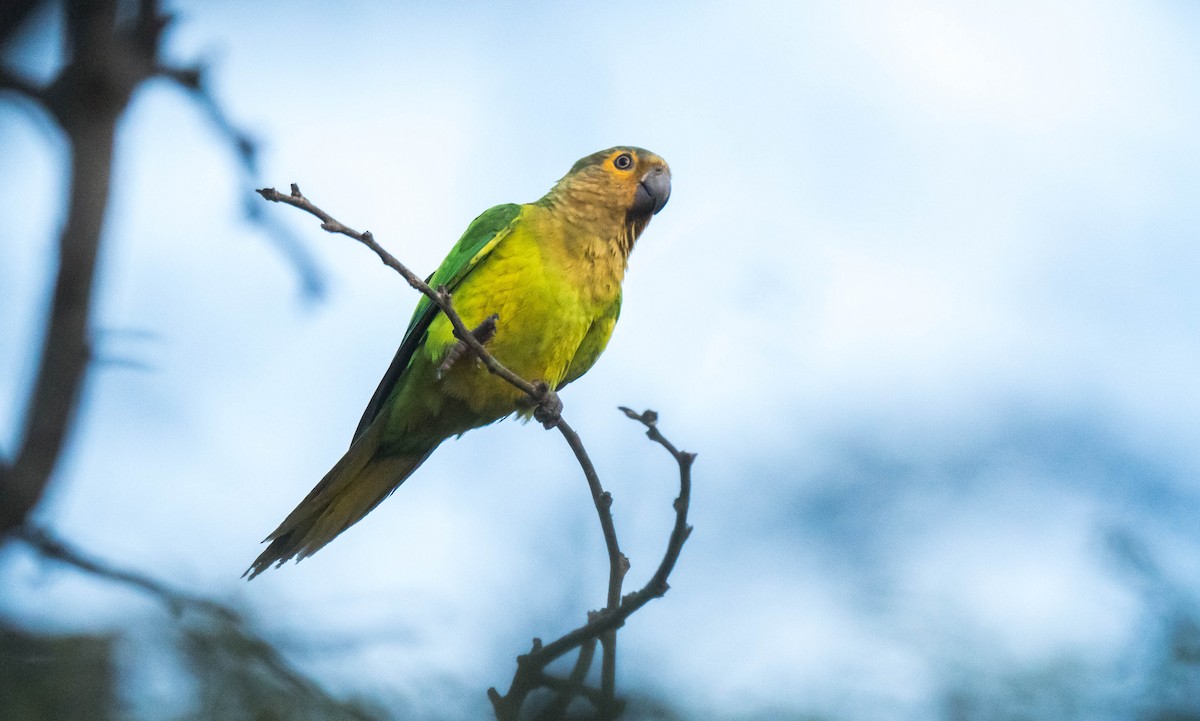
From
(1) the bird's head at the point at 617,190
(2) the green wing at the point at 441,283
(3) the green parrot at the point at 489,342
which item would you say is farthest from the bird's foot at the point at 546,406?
(1) the bird's head at the point at 617,190

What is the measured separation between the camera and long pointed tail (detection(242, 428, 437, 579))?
15.8ft

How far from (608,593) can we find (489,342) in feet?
6.07

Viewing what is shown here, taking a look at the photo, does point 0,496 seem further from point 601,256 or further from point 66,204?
point 601,256

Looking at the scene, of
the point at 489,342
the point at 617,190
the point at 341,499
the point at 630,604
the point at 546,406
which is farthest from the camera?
the point at 617,190

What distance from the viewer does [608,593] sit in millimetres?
3281

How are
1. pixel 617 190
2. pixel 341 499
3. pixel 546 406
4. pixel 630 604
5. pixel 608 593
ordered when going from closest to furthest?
pixel 630 604 < pixel 608 593 < pixel 546 406 < pixel 341 499 < pixel 617 190

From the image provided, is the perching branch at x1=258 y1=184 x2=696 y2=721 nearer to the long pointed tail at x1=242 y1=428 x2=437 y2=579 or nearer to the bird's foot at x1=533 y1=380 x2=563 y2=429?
the bird's foot at x1=533 y1=380 x2=563 y2=429

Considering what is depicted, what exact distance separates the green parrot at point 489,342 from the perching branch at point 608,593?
2.78 feet

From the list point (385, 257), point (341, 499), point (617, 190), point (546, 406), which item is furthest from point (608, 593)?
point (617, 190)

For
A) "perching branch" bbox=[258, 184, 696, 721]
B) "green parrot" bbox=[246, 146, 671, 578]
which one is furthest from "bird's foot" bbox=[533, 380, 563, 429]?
"perching branch" bbox=[258, 184, 696, 721]

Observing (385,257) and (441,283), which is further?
(441,283)

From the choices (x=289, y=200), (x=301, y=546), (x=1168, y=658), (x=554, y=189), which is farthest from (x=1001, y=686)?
(x=554, y=189)

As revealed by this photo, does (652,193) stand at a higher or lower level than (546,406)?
higher

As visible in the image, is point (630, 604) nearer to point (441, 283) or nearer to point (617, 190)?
point (441, 283)
